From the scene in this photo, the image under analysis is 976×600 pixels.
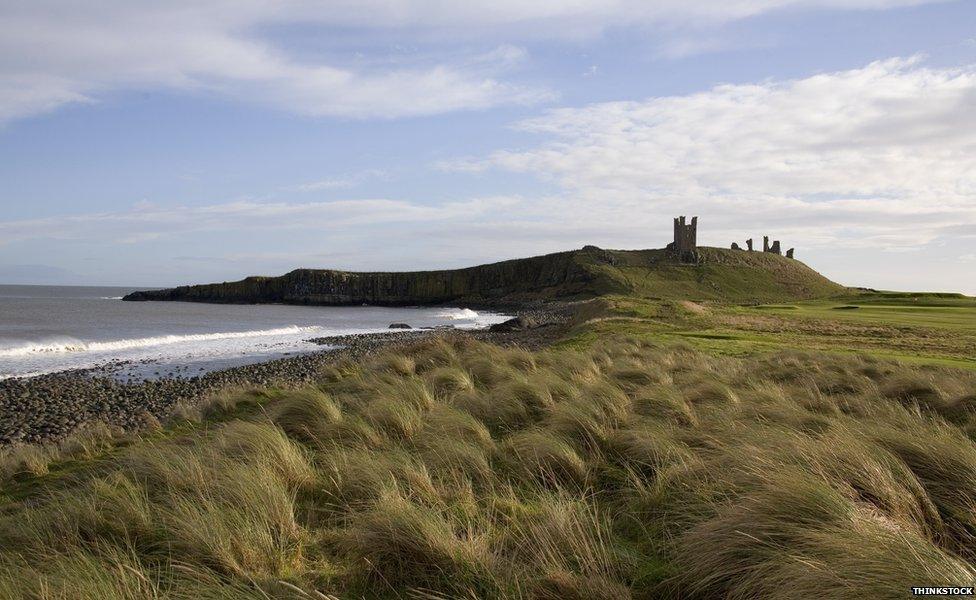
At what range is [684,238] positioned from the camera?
427 feet

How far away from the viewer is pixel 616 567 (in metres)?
3.76

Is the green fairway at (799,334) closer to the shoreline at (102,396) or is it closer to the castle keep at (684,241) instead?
the shoreline at (102,396)

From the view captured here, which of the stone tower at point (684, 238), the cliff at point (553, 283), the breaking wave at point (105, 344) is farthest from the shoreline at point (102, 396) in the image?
the stone tower at point (684, 238)

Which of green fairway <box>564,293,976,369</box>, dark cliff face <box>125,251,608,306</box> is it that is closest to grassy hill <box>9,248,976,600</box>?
green fairway <box>564,293,976,369</box>

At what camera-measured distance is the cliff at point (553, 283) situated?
355 feet

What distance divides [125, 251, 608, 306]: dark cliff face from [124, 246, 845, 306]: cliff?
219 millimetres

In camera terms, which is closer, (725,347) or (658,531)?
(658,531)

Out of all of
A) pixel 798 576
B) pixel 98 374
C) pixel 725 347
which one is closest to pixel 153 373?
pixel 98 374

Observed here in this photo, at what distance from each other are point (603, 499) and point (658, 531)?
0.84 metres

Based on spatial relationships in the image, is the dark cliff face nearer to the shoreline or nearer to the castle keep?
the castle keep

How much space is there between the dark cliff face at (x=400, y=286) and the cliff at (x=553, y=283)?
219 mm

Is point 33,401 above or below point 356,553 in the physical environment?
below

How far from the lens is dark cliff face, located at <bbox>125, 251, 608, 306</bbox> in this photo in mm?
124250

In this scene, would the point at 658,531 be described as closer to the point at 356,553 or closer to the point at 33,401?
the point at 356,553
